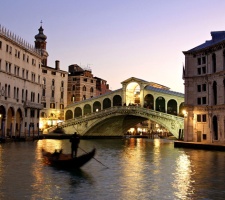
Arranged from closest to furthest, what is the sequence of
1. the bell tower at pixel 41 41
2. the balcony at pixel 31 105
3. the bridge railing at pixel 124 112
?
1. the bridge railing at pixel 124 112
2. the balcony at pixel 31 105
3. the bell tower at pixel 41 41

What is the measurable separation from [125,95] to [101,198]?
4838 centimetres

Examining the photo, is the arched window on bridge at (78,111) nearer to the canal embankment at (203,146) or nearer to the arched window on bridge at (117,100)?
the arched window on bridge at (117,100)

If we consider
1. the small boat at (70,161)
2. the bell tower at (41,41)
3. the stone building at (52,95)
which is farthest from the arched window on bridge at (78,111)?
the small boat at (70,161)

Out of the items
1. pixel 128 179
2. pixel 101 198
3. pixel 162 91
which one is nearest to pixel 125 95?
pixel 162 91

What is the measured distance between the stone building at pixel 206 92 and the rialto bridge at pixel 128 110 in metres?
8.51

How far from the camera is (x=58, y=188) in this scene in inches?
483

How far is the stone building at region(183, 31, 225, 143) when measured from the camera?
34625 mm

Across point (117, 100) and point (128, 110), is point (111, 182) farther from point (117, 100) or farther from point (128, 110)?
point (117, 100)

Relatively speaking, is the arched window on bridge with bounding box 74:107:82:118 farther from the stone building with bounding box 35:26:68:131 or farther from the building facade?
the building facade

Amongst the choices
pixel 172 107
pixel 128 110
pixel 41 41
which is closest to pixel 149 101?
pixel 172 107

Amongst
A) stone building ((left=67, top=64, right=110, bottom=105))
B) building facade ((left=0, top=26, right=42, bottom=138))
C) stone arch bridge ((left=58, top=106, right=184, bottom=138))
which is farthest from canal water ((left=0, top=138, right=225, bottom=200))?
stone building ((left=67, top=64, right=110, bottom=105))

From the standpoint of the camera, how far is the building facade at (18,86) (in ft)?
142

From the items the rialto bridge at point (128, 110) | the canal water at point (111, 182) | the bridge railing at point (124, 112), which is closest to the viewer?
the canal water at point (111, 182)

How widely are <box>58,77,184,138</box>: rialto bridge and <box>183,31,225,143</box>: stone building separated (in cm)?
851
